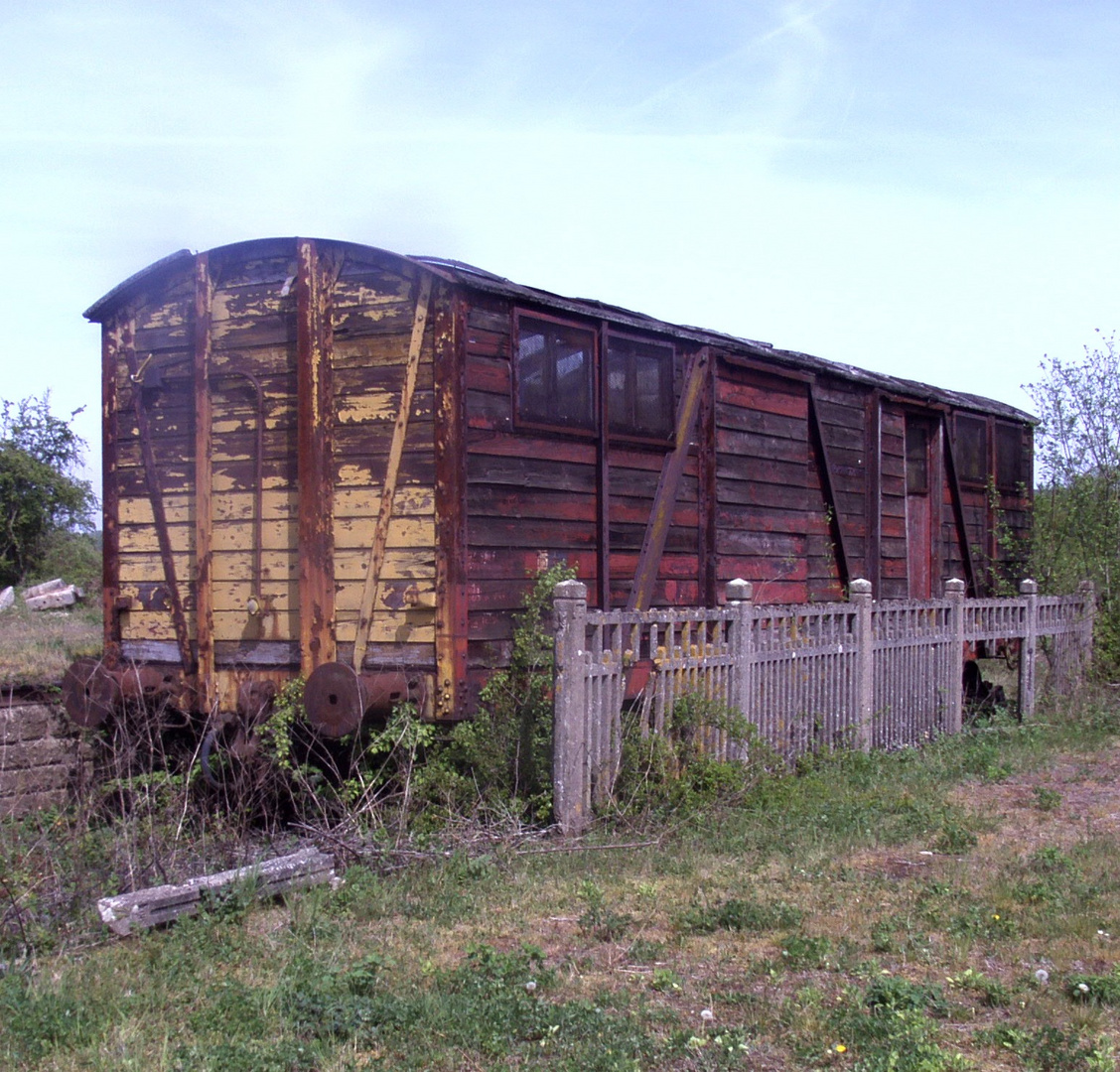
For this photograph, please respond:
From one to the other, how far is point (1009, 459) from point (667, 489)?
8.05m

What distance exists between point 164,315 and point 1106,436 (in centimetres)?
1147

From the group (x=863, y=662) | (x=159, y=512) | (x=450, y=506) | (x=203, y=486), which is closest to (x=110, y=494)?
(x=159, y=512)

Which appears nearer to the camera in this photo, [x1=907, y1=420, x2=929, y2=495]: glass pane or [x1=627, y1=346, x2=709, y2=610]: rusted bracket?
[x1=627, y1=346, x2=709, y2=610]: rusted bracket

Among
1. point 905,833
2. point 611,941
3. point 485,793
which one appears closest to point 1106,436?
point 905,833

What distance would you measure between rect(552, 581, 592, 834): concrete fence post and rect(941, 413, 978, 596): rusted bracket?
324 inches

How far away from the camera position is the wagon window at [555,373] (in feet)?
26.7

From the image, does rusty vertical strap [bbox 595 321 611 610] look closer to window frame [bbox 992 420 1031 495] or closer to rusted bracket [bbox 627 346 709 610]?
rusted bracket [bbox 627 346 709 610]

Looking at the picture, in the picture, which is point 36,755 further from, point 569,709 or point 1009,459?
point 1009,459

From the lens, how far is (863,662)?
374 inches

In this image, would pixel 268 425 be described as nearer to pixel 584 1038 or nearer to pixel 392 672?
pixel 392 672

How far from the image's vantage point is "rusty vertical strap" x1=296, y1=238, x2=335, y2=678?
7840 millimetres

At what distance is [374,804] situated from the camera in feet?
23.6

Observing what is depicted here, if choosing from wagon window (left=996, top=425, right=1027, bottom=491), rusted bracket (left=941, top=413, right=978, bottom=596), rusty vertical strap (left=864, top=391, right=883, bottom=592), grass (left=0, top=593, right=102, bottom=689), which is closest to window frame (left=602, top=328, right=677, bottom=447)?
rusty vertical strap (left=864, top=391, right=883, bottom=592)

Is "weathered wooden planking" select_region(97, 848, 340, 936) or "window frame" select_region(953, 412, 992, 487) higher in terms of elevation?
"window frame" select_region(953, 412, 992, 487)
